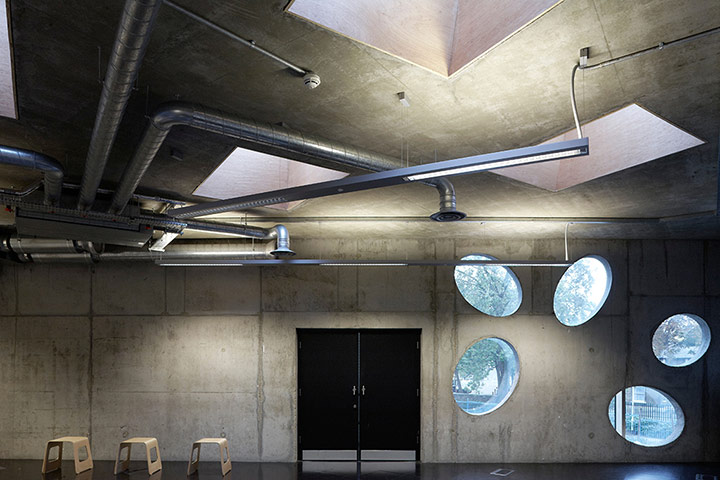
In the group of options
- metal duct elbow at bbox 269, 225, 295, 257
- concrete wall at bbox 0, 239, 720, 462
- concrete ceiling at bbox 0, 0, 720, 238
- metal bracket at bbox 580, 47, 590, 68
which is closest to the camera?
concrete ceiling at bbox 0, 0, 720, 238

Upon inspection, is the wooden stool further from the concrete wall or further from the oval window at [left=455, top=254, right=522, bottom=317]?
the oval window at [left=455, top=254, right=522, bottom=317]

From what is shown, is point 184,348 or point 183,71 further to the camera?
point 184,348

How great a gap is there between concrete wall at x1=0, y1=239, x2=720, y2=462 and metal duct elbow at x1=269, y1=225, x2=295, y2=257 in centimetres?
179

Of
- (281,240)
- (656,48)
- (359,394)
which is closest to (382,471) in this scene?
(359,394)

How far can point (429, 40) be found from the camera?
3627 mm

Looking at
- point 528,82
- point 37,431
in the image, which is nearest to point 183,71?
point 528,82

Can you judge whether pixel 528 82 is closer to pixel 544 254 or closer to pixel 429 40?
pixel 429 40

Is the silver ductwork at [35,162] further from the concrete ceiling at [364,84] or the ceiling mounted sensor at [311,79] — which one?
the ceiling mounted sensor at [311,79]

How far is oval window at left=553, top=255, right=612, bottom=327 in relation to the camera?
9.95 meters

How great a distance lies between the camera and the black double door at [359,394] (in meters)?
9.85

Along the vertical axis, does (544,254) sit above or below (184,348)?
above

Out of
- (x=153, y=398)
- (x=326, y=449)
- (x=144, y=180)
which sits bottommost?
(x=326, y=449)

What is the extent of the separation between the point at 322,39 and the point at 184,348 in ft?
25.8

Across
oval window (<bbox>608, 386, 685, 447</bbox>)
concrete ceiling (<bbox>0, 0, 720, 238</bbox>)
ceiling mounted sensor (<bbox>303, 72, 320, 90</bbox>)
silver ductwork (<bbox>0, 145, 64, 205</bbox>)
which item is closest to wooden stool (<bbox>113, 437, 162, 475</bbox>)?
concrete ceiling (<bbox>0, 0, 720, 238</bbox>)
